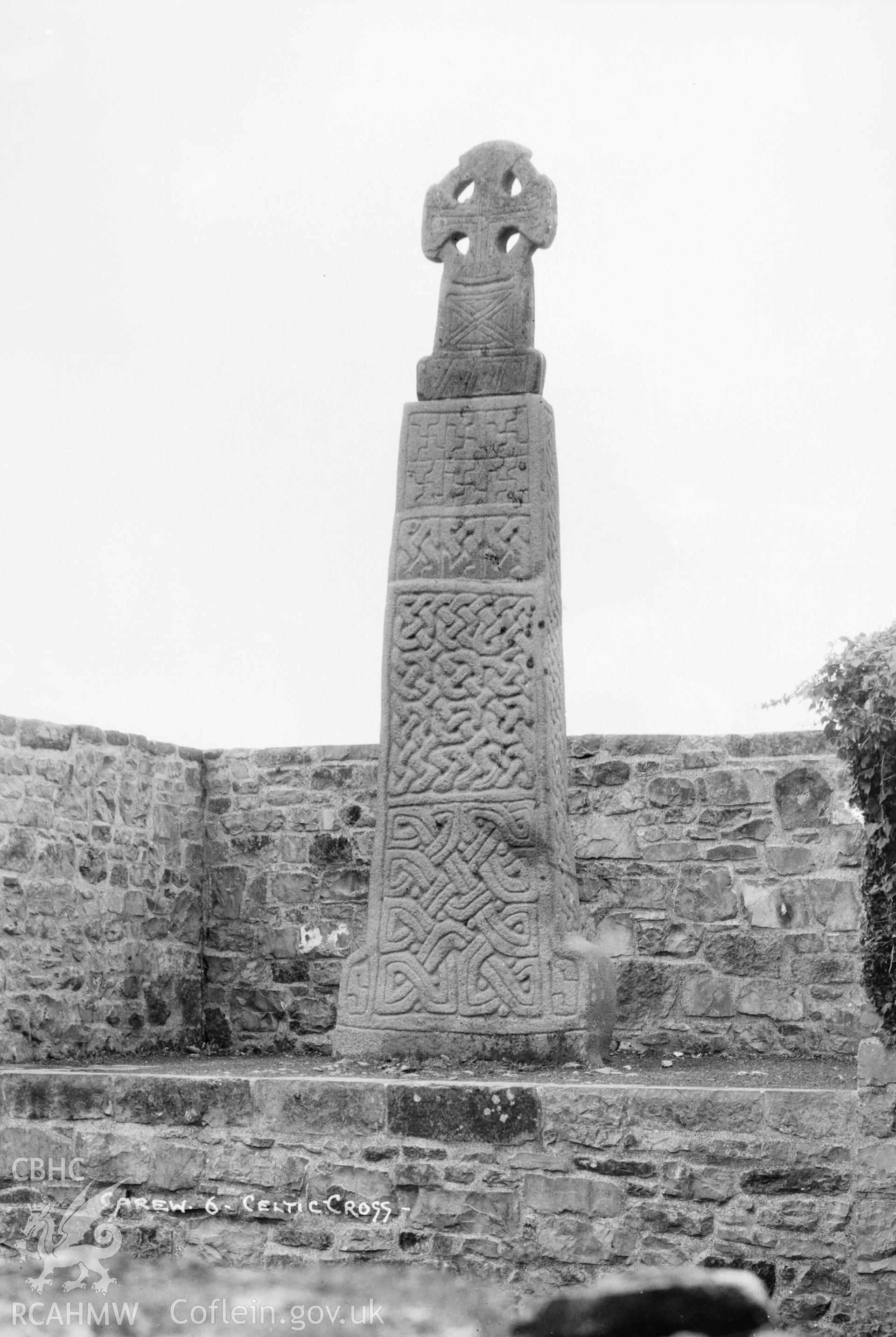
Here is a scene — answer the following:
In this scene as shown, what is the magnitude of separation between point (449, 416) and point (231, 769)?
2.33 meters

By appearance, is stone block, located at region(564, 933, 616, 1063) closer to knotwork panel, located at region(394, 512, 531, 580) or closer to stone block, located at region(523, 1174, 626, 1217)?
stone block, located at region(523, 1174, 626, 1217)

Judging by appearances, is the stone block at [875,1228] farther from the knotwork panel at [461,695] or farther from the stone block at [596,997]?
the knotwork panel at [461,695]

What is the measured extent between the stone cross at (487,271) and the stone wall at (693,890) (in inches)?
69.0

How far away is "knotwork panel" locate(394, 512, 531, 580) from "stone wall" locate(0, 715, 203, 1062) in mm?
1727

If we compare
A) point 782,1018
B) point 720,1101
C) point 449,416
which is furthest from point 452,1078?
point 449,416

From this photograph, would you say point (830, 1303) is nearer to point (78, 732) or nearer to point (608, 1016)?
point (608, 1016)

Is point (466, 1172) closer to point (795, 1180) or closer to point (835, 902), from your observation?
point (795, 1180)

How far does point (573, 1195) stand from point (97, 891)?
296 cm

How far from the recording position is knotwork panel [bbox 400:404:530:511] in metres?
6.31

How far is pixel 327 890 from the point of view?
25.3 feet

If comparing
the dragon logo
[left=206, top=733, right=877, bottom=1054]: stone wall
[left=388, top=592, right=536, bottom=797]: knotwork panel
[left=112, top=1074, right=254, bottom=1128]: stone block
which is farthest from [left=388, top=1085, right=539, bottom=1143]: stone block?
[left=206, top=733, right=877, bottom=1054]: stone wall

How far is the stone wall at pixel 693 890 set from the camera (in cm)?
698

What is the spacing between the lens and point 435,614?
625 centimetres

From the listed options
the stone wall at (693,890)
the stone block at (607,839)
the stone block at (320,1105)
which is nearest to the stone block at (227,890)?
the stone wall at (693,890)
